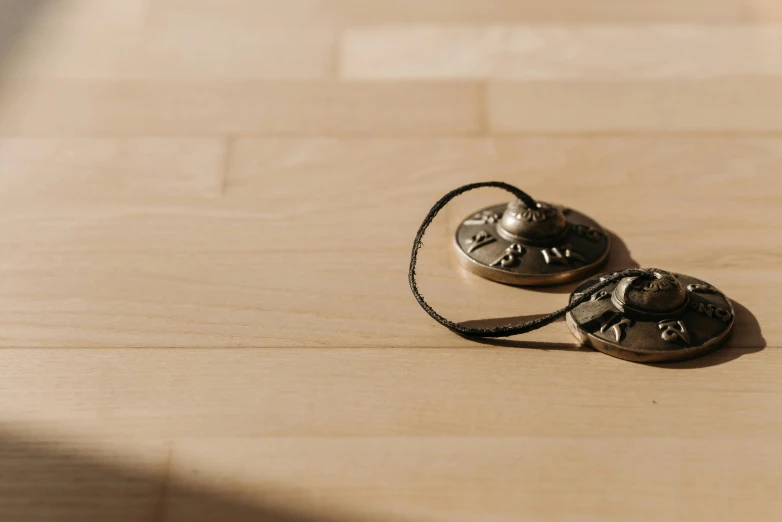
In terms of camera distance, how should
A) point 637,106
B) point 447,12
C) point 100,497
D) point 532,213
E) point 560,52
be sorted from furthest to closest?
point 447,12
point 560,52
point 637,106
point 532,213
point 100,497

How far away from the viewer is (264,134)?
991mm

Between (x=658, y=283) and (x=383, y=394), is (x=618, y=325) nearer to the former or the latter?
(x=658, y=283)

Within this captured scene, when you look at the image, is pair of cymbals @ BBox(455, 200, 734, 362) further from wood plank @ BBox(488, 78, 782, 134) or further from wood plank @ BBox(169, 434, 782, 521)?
wood plank @ BBox(488, 78, 782, 134)

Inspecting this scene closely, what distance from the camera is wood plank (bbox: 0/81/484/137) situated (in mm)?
1002

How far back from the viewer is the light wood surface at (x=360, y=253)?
1.87ft

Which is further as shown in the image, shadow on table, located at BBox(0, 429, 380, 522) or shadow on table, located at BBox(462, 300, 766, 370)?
shadow on table, located at BBox(462, 300, 766, 370)

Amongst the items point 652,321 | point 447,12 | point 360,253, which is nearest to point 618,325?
point 652,321

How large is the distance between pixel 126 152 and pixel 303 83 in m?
0.25

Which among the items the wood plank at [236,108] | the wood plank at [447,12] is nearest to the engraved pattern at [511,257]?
the wood plank at [236,108]

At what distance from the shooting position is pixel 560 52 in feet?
3.82

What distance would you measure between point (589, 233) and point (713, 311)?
14 centimetres

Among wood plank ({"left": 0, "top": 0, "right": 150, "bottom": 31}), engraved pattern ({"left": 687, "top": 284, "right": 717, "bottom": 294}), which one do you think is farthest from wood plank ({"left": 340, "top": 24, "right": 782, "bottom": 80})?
engraved pattern ({"left": 687, "top": 284, "right": 717, "bottom": 294})

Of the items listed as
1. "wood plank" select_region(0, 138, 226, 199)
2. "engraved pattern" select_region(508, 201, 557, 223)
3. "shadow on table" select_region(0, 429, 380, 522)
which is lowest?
"shadow on table" select_region(0, 429, 380, 522)

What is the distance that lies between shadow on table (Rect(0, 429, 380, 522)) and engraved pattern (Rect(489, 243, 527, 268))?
0.91 feet
